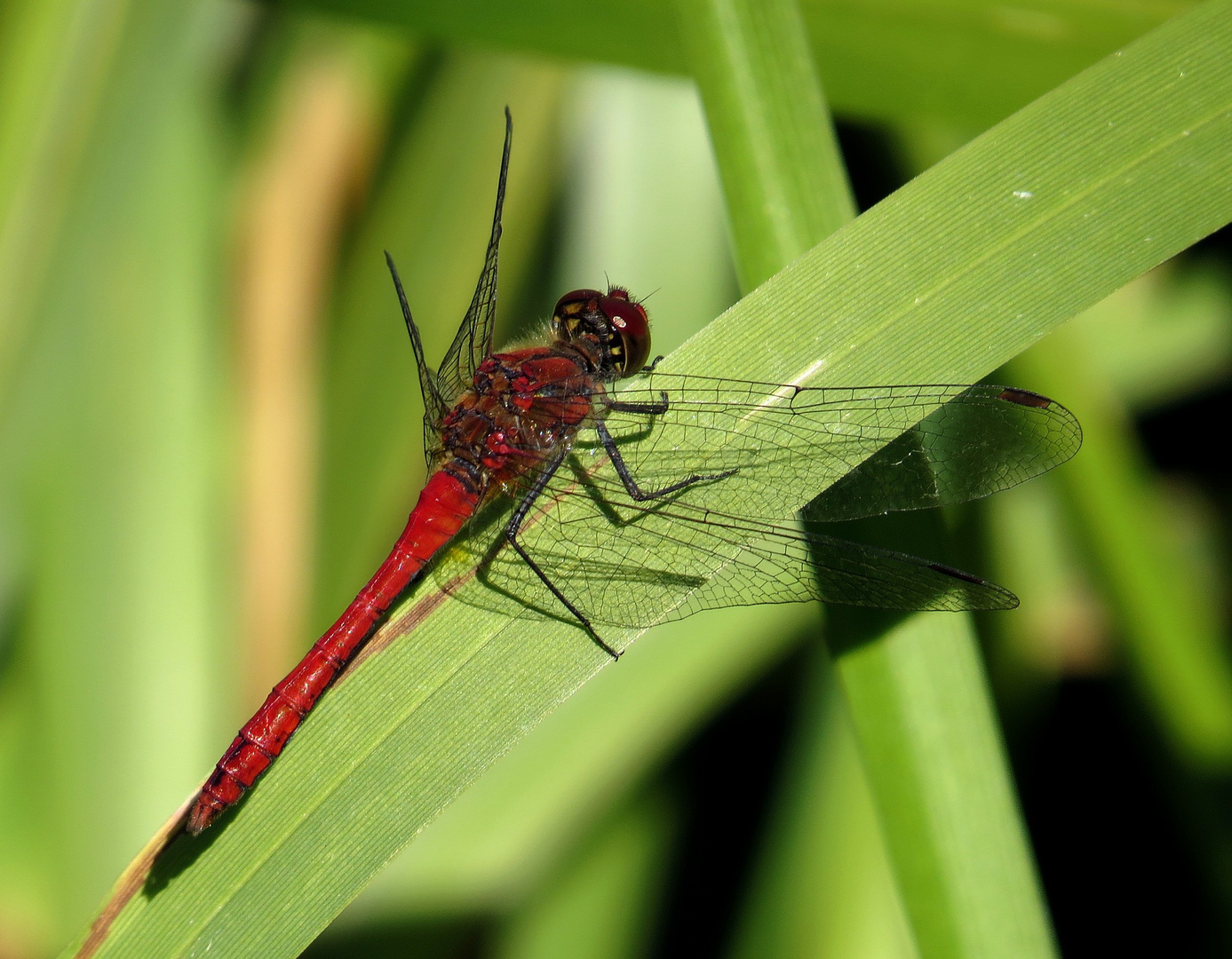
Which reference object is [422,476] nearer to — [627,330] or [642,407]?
[627,330]

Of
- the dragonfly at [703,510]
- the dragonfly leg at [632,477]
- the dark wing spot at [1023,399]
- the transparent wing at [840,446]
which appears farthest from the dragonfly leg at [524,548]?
the dark wing spot at [1023,399]

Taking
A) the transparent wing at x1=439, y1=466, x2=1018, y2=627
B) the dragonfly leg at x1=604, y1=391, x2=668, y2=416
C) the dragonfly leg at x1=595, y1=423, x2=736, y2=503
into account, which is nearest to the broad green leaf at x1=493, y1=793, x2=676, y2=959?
the transparent wing at x1=439, y1=466, x2=1018, y2=627

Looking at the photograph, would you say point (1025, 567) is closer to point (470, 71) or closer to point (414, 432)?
point (414, 432)

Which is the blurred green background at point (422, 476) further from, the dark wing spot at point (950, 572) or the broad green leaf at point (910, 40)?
the dark wing spot at point (950, 572)

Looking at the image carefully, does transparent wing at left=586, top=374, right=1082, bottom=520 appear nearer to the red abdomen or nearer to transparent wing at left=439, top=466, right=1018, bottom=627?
transparent wing at left=439, top=466, right=1018, bottom=627

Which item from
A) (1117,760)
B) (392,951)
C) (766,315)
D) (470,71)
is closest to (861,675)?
(766,315)
